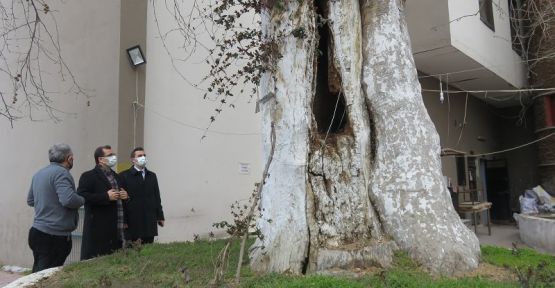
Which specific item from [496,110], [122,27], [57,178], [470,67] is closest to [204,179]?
[122,27]

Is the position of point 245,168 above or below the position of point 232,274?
above

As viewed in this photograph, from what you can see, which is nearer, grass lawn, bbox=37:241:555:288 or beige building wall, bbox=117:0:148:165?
grass lawn, bbox=37:241:555:288

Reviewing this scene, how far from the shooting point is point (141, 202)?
5.80 m

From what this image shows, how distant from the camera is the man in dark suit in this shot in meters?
5.28

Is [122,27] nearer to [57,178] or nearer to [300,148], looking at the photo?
[57,178]

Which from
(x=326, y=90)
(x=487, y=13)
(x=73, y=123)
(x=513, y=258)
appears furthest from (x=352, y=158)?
(x=487, y=13)

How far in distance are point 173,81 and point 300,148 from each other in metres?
5.18

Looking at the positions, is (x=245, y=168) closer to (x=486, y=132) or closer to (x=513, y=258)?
(x=513, y=258)

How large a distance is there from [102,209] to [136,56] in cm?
335

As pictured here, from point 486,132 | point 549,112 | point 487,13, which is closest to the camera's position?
point 487,13

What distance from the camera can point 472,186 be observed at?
14.6m

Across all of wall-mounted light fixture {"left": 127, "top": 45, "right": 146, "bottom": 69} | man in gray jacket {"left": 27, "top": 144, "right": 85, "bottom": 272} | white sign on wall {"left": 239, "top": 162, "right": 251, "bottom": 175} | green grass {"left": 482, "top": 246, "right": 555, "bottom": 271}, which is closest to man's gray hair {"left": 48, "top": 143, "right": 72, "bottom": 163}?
man in gray jacket {"left": 27, "top": 144, "right": 85, "bottom": 272}

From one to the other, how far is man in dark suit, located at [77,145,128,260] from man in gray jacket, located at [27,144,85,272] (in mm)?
227

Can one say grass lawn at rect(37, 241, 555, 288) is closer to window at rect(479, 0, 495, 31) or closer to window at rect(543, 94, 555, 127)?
window at rect(479, 0, 495, 31)
